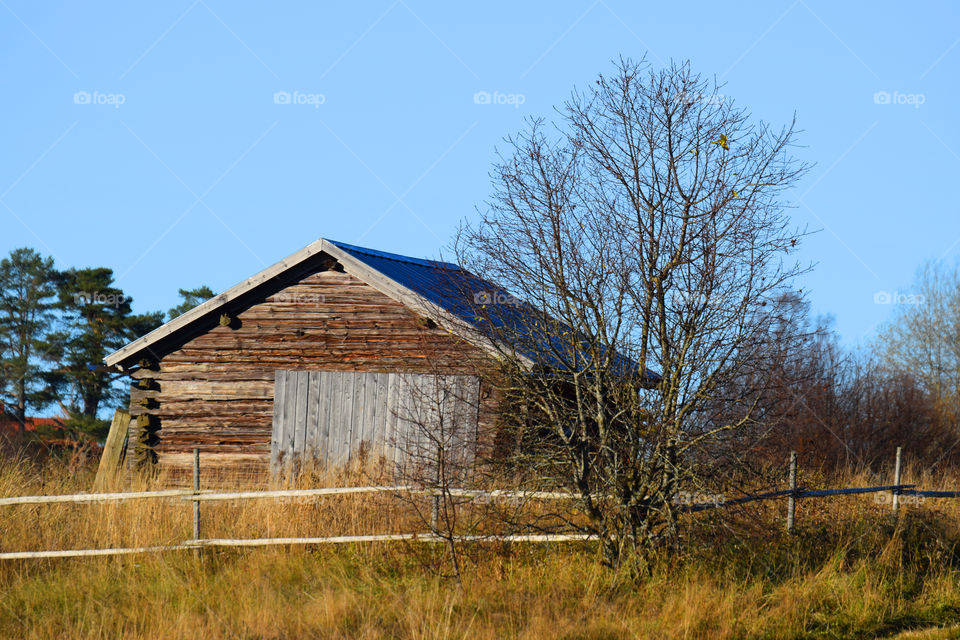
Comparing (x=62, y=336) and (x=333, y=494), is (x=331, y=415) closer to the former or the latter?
(x=333, y=494)

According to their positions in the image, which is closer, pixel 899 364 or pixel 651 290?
pixel 651 290

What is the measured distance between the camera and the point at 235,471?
48.9ft

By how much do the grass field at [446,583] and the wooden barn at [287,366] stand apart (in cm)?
361

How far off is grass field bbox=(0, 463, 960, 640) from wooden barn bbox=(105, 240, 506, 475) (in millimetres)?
3611

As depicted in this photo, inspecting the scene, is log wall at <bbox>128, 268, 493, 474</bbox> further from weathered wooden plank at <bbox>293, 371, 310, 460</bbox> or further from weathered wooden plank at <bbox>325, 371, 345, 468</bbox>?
weathered wooden plank at <bbox>325, 371, 345, 468</bbox>

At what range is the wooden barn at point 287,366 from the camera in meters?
14.6

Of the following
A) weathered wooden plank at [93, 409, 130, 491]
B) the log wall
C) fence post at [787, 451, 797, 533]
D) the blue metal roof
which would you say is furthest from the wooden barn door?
fence post at [787, 451, 797, 533]

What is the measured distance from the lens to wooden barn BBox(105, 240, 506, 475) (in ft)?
47.8

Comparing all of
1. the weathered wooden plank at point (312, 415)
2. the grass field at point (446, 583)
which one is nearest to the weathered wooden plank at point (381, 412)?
the weathered wooden plank at point (312, 415)

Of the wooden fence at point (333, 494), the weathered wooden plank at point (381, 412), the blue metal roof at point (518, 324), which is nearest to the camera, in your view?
the blue metal roof at point (518, 324)

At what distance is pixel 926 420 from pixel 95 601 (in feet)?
83.4

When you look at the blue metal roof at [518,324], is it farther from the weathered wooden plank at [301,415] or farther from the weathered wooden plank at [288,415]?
the weathered wooden plank at [288,415]

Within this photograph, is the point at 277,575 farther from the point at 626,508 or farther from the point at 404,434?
the point at 404,434

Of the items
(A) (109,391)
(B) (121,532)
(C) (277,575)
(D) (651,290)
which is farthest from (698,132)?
(A) (109,391)
